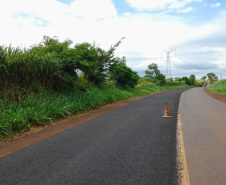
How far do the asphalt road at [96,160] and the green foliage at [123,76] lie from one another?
48.0ft

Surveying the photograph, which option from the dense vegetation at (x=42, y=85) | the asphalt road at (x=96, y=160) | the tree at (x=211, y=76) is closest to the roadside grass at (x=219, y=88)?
the dense vegetation at (x=42, y=85)

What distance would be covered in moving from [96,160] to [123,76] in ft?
60.2

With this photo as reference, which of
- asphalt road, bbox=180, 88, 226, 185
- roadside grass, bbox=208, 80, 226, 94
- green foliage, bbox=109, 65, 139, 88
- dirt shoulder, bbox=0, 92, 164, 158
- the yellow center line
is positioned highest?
green foliage, bbox=109, 65, 139, 88

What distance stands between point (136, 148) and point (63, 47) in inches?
338

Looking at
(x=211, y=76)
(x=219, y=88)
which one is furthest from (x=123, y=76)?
(x=211, y=76)

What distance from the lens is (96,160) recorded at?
3947 mm

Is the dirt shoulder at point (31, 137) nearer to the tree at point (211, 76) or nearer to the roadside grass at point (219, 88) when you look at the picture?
the roadside grass at point (219, 88)

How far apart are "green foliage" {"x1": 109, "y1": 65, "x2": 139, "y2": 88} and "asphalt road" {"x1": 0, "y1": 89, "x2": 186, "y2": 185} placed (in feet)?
48.0

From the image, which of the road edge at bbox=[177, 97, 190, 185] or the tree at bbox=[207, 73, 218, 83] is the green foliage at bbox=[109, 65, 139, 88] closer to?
the road edge at bbox=[177, 97, 190, 185]

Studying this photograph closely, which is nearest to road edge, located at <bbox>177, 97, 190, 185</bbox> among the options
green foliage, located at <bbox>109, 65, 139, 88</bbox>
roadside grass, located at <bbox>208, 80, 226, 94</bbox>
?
green foliage, located at <bbox>109, 65, 139, 88</bbox>

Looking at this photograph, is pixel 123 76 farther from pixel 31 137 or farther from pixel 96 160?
pixel 96 160

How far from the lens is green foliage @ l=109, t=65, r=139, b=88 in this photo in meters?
20.9

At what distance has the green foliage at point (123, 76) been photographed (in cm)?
2091

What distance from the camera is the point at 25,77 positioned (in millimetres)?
9234
